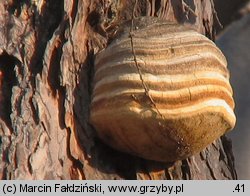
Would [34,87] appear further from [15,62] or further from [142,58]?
[142,58]

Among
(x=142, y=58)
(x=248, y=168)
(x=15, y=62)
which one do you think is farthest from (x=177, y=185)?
(x=248, y=168)

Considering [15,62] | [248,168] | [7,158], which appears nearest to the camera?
[7,158]

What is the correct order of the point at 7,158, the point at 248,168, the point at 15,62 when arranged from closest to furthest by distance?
the point at 7,158 → the point at 15,62 → the point at 248,168
